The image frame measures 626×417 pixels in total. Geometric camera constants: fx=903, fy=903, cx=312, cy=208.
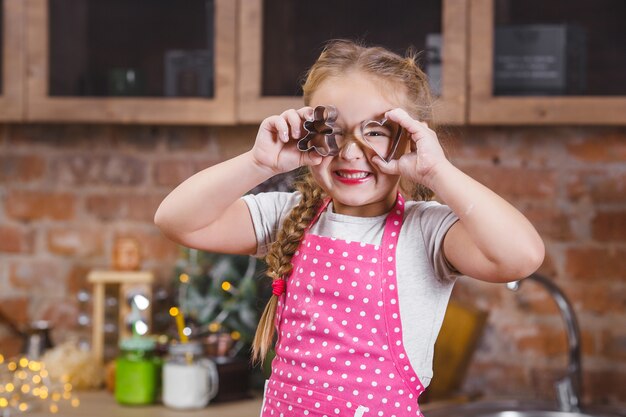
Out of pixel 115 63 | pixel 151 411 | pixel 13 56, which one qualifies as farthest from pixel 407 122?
pixel 13 56

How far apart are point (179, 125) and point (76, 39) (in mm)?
313

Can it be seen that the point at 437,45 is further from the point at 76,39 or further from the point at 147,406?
the point at 147,406

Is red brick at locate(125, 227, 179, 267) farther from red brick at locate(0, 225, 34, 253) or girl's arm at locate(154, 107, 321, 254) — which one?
girl's arm at locate(154, 107, 321, 254)

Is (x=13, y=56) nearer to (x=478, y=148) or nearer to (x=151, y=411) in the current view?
(x=151, y=411)

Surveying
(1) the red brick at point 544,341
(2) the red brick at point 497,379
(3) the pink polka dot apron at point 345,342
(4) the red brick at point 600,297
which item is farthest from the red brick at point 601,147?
(3) the pink polka dot apron at point 345,342

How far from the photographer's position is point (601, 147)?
1996mm

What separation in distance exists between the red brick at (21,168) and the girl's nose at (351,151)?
4.27 ft

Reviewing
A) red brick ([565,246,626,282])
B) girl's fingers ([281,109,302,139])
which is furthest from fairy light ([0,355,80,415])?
red brick ([565,246,626,282])

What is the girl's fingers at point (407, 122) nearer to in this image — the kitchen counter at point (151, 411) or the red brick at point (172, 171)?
the kitchen counter at point (151, 411)

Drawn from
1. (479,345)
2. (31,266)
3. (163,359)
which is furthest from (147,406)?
(479,345)

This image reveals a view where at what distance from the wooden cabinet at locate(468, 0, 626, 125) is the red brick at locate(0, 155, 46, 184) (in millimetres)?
1052

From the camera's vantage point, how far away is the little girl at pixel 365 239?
105cm

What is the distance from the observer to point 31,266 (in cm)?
220

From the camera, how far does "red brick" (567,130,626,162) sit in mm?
1988
